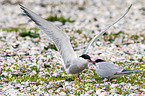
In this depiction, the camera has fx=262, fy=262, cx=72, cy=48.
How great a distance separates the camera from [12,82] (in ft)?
24.4

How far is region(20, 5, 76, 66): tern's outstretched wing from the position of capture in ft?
21.1

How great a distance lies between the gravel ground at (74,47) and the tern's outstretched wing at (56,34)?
1.97ft

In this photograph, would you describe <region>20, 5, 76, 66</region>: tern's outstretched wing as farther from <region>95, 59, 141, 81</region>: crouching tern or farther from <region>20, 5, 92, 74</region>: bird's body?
<region>95, 59, 141, 81</region>: crouching tern

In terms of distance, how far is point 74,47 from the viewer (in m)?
10.8

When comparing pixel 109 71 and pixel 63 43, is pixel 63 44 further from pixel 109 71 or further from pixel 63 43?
pixel 109 71

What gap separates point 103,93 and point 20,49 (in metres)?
4.87

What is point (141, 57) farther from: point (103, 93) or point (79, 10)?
point (79, 10)

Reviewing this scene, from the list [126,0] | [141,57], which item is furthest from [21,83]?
[126,0]

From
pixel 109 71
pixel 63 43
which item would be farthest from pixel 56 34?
pixel 109 71

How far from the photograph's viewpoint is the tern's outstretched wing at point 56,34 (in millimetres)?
6422

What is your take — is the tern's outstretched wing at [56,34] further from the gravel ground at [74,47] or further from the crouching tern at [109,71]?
the crouching tern at [109,71]

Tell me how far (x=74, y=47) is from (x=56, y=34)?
4.18 metres

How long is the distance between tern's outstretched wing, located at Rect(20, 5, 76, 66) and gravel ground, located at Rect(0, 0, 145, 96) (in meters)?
0.60

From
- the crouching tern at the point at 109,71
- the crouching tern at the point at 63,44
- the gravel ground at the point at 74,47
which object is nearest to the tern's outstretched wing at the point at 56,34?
the crouching tern at the point at 63,44
